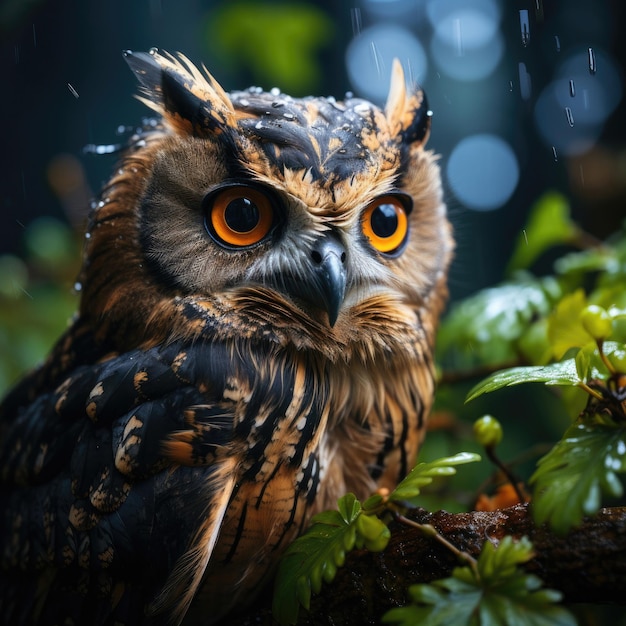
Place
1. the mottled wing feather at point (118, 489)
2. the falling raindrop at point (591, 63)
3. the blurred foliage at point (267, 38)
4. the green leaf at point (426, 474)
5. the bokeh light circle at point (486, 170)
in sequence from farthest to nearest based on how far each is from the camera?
1. the blurred foliage at point (267, 38)
2. the falling raindrop at point (591, 63)
3. the bokeh light circle at point (486, 170)
4. the mottled wing feather at point (118, 489)
5. the green leaf at point (426, 474)

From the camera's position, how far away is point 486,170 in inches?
97.5

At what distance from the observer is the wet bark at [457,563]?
851 millimetres

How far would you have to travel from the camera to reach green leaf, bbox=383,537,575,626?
2.28 ft

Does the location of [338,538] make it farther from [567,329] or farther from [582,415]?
[567,329]

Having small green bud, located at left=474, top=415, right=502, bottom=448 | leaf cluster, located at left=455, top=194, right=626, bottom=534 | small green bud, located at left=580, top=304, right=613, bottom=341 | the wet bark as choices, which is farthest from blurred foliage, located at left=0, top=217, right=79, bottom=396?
small green bud, located at left=580, top=304, right=613, bottom=341

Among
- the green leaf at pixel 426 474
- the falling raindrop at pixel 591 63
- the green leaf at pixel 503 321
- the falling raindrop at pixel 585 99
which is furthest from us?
the falling raindrop at pixel 585 99

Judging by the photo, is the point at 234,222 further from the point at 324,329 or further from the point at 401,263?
the point at 401,263

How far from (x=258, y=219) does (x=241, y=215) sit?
3 centimetres

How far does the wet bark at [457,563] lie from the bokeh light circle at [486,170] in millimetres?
1156

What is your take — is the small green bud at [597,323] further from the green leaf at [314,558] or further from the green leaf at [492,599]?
the green leaf at [314,558]

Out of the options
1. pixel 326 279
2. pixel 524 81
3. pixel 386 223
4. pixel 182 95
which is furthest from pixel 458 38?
pixel 326 279

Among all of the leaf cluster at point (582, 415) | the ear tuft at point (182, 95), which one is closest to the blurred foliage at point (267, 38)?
the ear tuft at point (182, 95)

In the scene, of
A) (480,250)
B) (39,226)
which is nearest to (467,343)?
(480,250)

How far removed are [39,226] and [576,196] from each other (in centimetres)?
248
